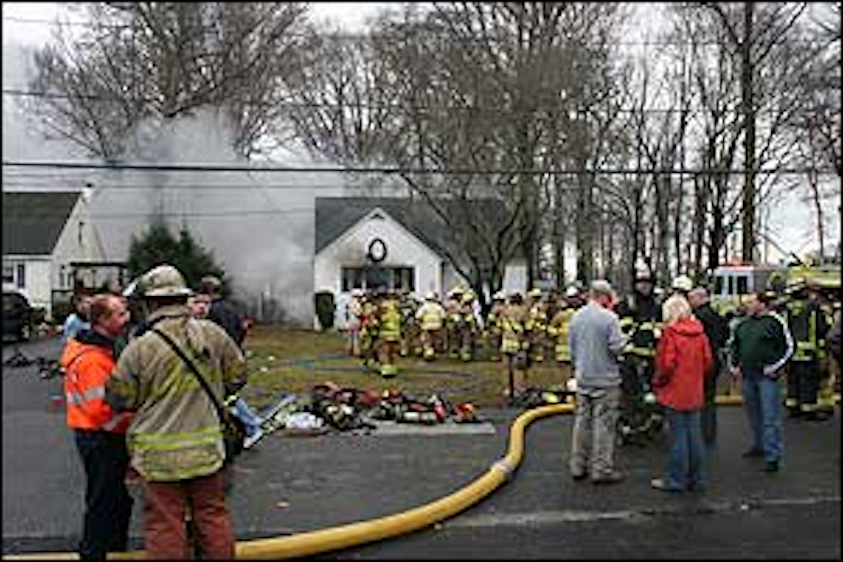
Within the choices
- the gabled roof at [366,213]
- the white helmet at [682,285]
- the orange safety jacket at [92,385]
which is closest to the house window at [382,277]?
the gabled roof at [366,213]

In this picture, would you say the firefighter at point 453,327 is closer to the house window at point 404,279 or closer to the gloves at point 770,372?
the gloves at point 770,372

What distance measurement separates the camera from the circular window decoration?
105ft

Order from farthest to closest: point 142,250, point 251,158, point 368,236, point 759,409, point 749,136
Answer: point 368,236
point 142,250
point 251,158
point 749,136
point 759,409

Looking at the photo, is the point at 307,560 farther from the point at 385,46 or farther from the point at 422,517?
the point at 385,46

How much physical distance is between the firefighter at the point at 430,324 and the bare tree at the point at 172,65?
673cm

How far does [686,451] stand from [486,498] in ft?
4.67

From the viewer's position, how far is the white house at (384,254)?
31.6 metres

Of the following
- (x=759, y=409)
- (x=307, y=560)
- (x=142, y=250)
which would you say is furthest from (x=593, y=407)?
(x=142, y=250)

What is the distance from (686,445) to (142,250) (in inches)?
774

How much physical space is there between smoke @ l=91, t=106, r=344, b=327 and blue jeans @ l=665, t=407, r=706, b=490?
17156 millimetres

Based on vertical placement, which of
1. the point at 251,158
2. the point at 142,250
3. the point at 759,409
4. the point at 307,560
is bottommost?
the point at 307,560

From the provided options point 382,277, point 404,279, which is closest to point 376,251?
point 382,277

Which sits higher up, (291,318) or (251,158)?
(251,158)

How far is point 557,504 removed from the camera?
249 inches
